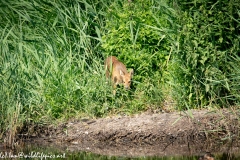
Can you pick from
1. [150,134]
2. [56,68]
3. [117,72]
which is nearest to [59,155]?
[150,134]

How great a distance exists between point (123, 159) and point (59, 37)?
12.2 ft

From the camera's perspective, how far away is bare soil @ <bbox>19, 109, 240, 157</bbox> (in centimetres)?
824

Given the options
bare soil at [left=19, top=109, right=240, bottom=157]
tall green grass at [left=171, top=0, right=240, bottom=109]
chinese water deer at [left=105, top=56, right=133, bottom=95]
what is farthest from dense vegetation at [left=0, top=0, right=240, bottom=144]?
bare soil at [left=19, top=109, right=240, bottom=157]

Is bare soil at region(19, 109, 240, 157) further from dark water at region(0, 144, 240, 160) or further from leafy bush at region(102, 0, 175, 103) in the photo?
leafy bush at region(102, 0, 175, 103)

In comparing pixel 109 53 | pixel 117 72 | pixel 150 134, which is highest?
pixel 109 53

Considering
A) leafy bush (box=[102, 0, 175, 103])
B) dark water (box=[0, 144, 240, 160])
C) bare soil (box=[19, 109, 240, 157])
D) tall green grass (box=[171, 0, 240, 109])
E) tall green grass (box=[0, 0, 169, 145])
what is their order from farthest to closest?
leafy bush (box=[102, 0, 175, 103]) → tall green grass (box=[0, 0, 169, 145]) → tall green grass (box=[171, 0, 240, 109]) → bare soil (box=[19, 109, 240, 157]) → dark water (box=[0, 144, 240, 160])

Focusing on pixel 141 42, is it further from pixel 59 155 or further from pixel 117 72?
pixel 59 155

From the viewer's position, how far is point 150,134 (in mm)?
8719

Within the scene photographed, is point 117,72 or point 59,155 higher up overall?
point 117,72

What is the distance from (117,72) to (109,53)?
16.8 inches

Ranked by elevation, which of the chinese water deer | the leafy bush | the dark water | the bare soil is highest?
the leafy bush

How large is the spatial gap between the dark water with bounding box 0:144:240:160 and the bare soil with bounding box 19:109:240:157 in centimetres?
18

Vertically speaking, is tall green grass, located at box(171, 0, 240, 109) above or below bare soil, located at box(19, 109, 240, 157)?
above

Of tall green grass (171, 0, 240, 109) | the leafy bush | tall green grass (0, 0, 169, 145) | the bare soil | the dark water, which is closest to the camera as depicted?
the dark water
